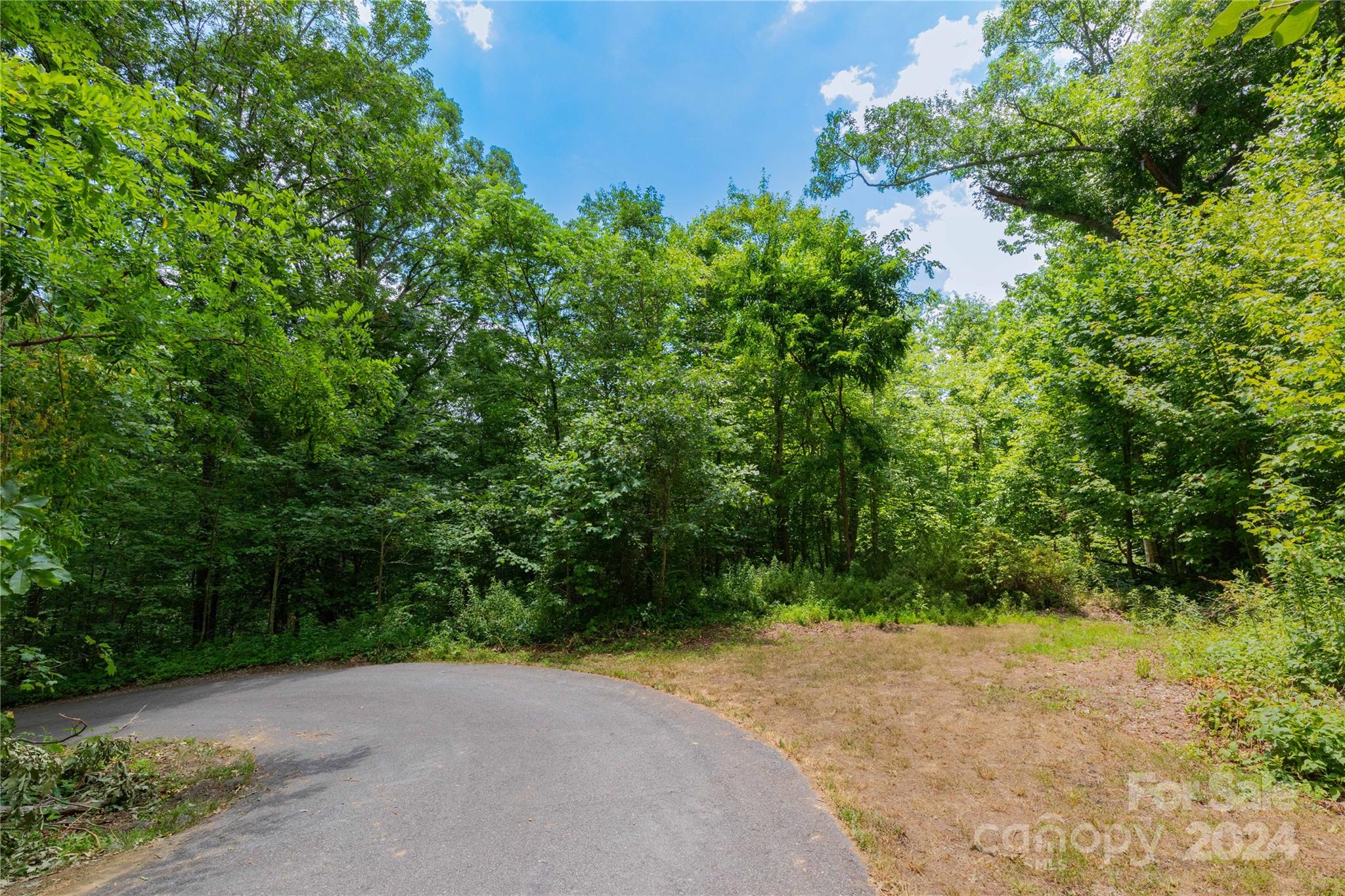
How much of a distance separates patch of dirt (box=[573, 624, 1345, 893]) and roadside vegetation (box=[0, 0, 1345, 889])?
209 mm

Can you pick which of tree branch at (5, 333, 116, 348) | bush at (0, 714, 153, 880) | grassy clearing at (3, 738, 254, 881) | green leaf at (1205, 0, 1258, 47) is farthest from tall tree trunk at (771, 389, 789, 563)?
green leaf at (1205, 0, 1258, 47)

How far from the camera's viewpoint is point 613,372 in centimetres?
1429

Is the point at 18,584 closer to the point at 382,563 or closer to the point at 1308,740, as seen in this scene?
the point at 1308,740

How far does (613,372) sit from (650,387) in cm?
349

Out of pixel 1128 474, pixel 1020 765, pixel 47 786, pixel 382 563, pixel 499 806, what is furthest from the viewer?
pixel 1128 474

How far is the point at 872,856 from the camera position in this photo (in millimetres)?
3465

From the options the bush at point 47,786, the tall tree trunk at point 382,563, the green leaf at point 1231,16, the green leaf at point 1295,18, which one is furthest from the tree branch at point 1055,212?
the bush at point 47,786

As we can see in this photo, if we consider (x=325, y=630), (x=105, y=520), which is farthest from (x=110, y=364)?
(x=325, y=630)

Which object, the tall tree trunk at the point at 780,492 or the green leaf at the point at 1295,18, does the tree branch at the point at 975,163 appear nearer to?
the tall tree trunk at the point at 780,492

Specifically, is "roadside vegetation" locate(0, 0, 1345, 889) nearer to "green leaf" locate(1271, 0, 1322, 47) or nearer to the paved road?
"green leaf" locate(1271, 0, 1322, 47)

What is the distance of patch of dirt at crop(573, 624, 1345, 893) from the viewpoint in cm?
330

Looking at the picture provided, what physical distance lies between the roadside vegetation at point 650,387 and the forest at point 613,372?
0.08 metres

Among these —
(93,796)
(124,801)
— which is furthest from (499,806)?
(93,796)

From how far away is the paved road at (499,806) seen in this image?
331 cm
